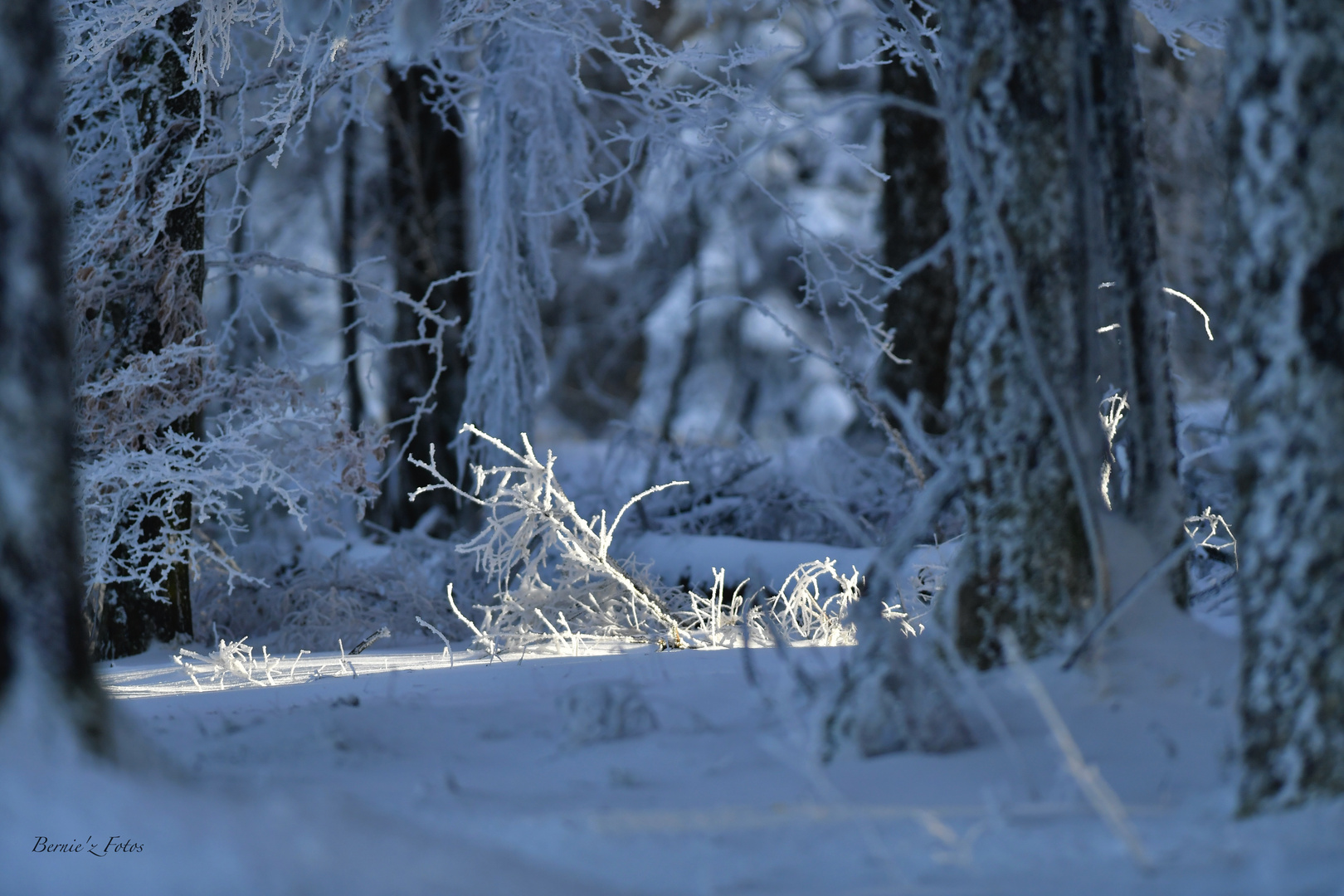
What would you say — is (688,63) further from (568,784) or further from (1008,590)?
(568,784)

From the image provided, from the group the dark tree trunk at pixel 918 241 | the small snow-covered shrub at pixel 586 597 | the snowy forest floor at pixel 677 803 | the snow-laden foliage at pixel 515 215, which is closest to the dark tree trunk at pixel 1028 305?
the snowy forest floor at pixel 677 803

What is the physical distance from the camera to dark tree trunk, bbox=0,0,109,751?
1.66 metres

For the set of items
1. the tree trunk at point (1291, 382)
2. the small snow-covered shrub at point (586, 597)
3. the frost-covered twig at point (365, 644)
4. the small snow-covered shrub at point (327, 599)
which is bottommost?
the small snow-covered shrub at point (327, 599)

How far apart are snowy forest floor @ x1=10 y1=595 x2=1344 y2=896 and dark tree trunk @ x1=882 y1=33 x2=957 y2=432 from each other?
6321 millimetres

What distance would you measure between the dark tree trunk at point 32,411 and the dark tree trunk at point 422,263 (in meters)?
7.21

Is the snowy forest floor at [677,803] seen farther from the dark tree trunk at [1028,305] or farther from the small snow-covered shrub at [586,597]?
the small snow-covered shrub at [586,597]

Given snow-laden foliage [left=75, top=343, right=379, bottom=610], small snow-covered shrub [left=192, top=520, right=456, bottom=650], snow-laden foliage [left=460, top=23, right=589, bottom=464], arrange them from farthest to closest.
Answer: snow-laden foliage [left=460, top=23, right=589, bottom=464], small snow-covered shrub [left=192, top=520, right=456, bottom=650], snow-laden foliage [left=75, top=343, right=379, bottom=610]

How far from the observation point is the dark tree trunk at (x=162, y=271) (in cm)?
505

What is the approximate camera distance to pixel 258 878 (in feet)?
4.79

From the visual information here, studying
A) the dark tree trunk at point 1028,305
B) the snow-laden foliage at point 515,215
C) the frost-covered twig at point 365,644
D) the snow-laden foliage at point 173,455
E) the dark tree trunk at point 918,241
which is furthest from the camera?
the dark tree trunk at point 918,241

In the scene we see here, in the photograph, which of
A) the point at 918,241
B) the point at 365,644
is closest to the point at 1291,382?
the point at 365,644

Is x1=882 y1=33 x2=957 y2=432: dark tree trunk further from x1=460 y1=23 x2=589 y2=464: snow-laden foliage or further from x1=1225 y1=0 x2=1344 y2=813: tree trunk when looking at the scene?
x1=1225 y1=0 x2=1344 y2=813: tree trunk

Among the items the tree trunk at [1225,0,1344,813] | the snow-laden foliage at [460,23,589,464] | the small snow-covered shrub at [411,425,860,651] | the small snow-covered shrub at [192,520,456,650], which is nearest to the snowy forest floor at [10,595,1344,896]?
the tree trunk at [1225,0,1344,813]

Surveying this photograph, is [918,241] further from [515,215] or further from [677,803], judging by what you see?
[677,803]
